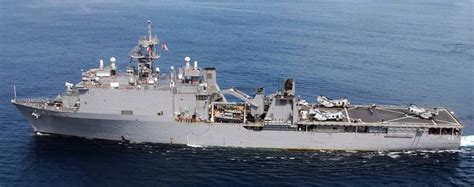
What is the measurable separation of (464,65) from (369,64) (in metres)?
14.4

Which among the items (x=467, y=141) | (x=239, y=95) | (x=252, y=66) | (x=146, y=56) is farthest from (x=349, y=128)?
(x=252, y=66)

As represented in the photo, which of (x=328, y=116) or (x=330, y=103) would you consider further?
(x=330, y=103)

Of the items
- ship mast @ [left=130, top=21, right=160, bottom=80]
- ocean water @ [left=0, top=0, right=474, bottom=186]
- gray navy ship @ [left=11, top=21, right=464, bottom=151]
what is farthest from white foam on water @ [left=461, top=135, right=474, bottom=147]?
ship mast @ [left=130, top=21, right=160, bottom=80]

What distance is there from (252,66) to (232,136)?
29.3 metres

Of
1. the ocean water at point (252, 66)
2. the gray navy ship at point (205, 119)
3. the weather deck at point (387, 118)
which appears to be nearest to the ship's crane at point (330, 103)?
the weather deck at point (387, 118)

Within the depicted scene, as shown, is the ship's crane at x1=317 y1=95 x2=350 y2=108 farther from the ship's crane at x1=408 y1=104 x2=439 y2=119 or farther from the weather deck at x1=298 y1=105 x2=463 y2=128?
the ship's crane at x1=408 y1=104 x2=439 y2=119

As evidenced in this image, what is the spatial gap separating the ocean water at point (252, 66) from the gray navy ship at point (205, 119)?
0.98 meters

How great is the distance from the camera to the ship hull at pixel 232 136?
4069cm

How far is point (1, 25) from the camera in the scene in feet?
314

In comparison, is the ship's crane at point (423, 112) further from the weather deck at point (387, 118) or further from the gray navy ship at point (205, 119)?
the weather deck at point (387, 118)

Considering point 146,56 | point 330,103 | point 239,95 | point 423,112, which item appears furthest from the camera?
point 330,103

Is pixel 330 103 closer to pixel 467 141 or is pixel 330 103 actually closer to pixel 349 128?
pixel 349 128

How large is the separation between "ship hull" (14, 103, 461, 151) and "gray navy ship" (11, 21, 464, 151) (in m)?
0.08

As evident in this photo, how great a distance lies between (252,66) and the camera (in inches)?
2726
